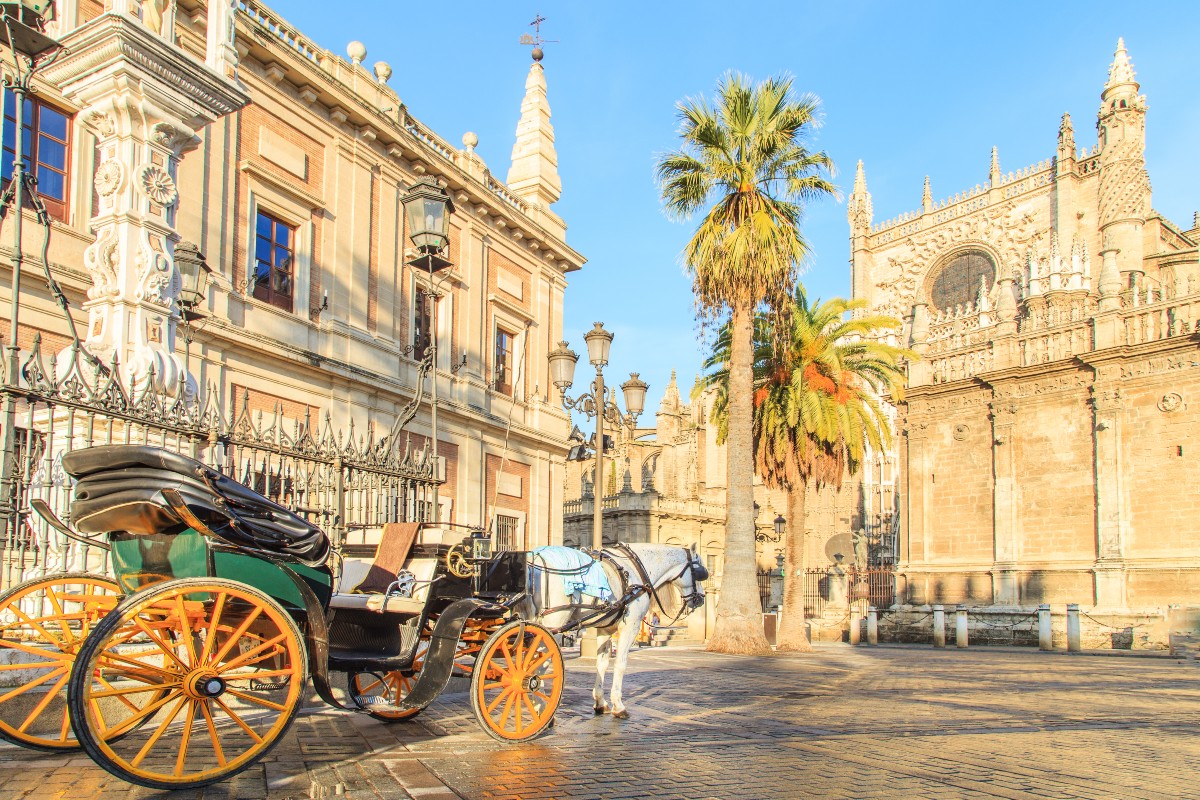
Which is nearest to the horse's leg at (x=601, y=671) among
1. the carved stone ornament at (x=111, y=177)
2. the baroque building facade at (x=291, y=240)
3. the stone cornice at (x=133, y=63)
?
the baroque building facade at (x=291, y=240)

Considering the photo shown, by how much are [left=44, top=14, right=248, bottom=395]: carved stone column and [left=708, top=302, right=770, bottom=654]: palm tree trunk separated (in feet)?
43.5

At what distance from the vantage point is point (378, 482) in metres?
9.55

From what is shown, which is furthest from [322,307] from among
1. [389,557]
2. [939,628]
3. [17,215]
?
[939,628]

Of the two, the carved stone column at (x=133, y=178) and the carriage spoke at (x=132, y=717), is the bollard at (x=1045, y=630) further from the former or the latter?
the carriage spoke at (x=132, y=717)

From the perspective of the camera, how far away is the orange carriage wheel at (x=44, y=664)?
504 cm

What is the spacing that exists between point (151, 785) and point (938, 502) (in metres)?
31.2

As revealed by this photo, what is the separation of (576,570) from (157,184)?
490 cm

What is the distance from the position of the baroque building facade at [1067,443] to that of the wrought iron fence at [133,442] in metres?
22.9

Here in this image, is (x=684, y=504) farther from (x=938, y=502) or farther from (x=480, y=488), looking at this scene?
(x=480, y=488)

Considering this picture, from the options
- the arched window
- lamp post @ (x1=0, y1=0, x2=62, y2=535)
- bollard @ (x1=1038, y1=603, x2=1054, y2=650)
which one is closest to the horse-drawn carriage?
lamp post @ (x1=0, y1=0, x2=62, y2=535)

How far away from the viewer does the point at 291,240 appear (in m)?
18.0

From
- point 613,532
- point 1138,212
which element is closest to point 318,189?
point 613,532

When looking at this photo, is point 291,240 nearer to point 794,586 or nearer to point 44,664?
point 44,664

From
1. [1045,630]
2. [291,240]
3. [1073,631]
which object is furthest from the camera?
[1045,630]
